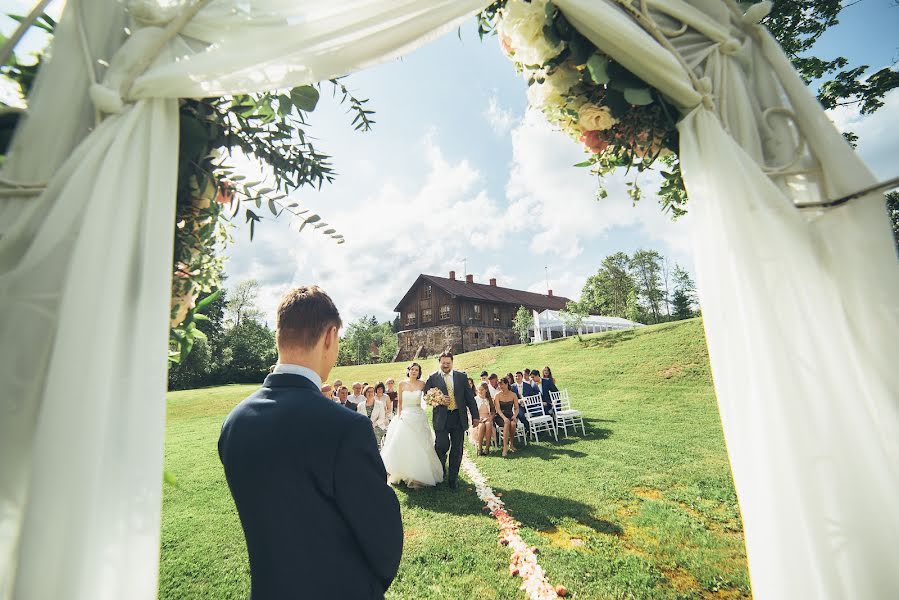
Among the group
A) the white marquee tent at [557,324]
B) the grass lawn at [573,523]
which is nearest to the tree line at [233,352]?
the white marquee tent at [557,324]

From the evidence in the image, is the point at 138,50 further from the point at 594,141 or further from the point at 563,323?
the point at 563,323

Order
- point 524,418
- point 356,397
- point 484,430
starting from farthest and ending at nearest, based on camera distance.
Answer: point 356,397, point 524,418, point 484,430

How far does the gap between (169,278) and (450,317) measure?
43.2 m

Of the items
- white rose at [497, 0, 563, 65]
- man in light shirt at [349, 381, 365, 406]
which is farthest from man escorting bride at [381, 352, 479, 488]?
white rose at [497, 0, 563, 65]

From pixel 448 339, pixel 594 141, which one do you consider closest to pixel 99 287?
pixel 594 141

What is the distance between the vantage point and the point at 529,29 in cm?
215

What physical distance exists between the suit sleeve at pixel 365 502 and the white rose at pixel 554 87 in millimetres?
2073

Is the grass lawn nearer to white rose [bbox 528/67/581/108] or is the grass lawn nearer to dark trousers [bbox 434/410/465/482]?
dark trousers [bbox 434/410/465/482]

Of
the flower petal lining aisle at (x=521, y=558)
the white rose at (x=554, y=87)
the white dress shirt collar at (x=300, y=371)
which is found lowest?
the flower petal lining aisle at (x=521, y=558)

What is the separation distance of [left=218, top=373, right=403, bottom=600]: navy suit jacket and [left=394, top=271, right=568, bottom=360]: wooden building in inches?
1611

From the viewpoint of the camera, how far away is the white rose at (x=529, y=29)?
2.10 m

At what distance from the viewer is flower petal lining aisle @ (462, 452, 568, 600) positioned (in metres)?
3.83

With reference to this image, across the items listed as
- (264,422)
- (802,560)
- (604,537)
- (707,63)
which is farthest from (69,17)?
(604,537)

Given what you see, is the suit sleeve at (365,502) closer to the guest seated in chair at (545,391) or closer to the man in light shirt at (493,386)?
the man in light shirt at (493,386)
